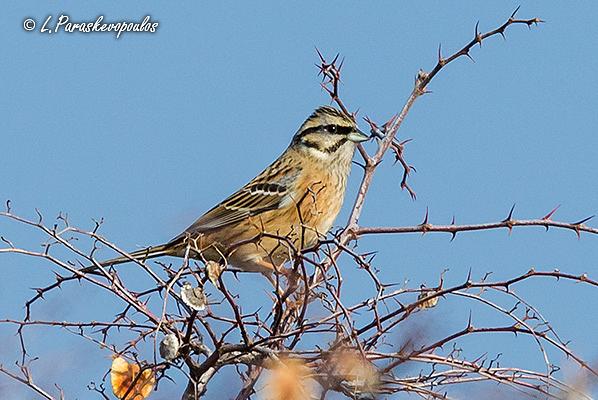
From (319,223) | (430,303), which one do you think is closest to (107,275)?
(430,303)

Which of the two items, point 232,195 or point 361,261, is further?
point 232,195

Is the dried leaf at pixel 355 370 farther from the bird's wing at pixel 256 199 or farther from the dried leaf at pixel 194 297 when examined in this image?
the bird's wing at pixel 256 199

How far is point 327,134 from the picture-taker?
708 cm

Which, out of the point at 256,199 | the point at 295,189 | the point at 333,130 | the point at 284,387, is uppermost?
the point at 333,130

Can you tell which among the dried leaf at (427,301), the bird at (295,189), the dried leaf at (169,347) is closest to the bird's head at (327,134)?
the bird at (295,189)

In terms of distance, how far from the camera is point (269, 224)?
6832mm

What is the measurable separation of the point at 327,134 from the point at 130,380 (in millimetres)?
3890

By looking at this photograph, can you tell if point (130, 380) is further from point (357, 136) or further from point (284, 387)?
point (357, 136)

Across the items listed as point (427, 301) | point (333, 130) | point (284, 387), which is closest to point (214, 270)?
point (427, 301)

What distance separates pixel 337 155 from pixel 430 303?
3.93 metres

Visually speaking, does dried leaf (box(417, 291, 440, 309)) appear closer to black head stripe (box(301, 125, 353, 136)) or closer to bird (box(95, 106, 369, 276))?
bird (box(95, 106, 369, 276))

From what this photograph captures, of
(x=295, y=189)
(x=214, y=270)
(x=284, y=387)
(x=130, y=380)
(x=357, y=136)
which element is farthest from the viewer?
(x=295, y=189)

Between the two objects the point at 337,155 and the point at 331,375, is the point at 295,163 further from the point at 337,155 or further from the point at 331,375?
the point at 331,375

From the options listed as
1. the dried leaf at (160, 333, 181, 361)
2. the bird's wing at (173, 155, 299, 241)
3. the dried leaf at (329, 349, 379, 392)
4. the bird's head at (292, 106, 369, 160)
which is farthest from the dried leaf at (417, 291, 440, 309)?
the bird's wing at (173, 155, 299, 241)
